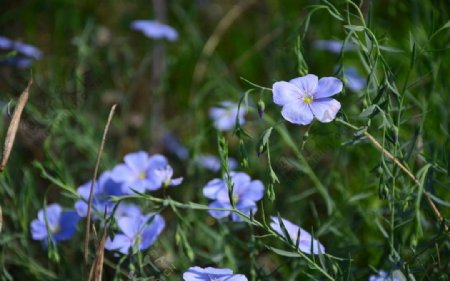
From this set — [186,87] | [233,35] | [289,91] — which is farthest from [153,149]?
[289,91]

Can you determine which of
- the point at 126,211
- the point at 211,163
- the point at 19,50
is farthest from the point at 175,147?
the point at 126,211

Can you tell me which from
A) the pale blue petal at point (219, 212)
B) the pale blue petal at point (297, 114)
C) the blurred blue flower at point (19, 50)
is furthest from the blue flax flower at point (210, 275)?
the blurred blue flower at point (19, 50)

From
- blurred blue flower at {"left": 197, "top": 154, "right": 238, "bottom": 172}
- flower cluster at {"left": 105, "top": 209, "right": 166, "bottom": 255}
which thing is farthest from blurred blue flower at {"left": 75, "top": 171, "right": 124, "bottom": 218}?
blurred blue flower at {"left": 197, "top": 154, "right": 238, "bottom": 172}

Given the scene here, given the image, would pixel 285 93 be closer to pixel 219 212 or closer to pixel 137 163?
pixel 219 212

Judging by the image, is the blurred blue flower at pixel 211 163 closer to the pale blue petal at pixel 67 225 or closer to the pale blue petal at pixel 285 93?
the pale blue petal at pixel 67 225

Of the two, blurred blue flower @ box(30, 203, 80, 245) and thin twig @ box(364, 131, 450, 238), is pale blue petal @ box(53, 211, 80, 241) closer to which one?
blurred blue flower @ box(30, 203, 80, 245)

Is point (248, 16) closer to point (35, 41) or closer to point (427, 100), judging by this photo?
point (35, 41)

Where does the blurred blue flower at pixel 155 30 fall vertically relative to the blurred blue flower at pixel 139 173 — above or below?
below
